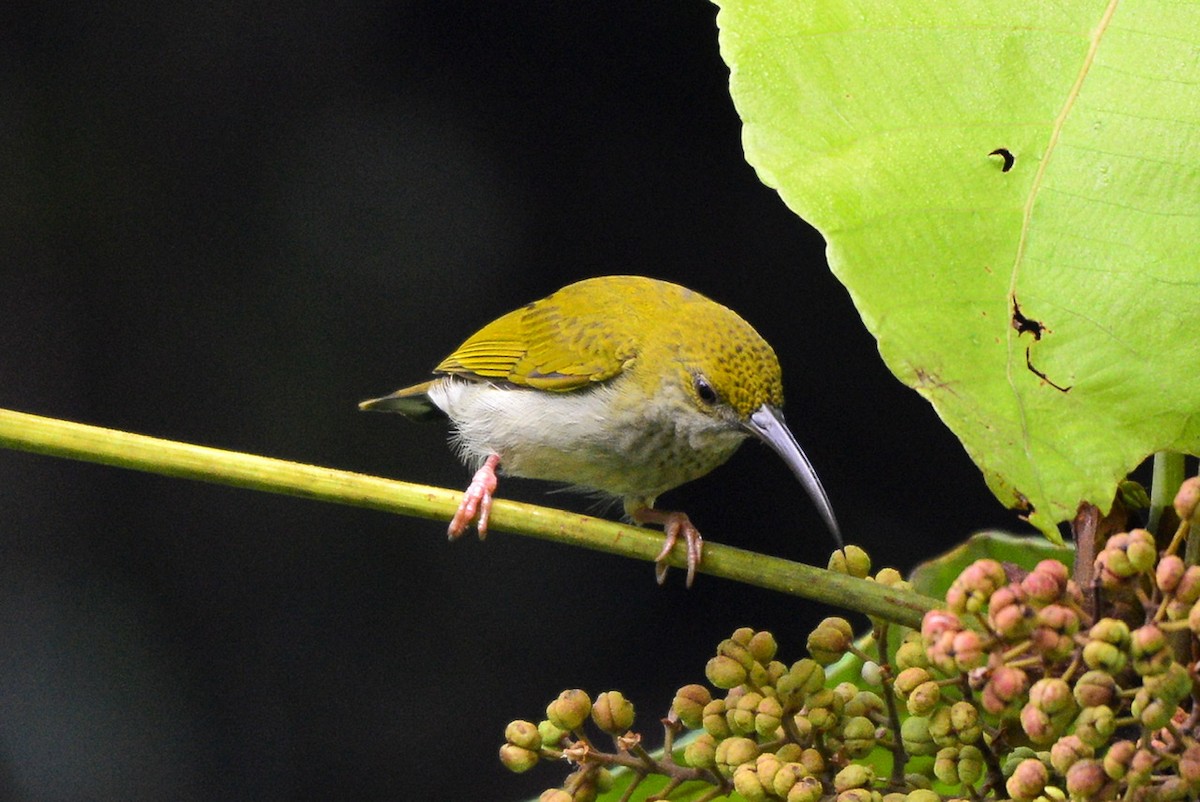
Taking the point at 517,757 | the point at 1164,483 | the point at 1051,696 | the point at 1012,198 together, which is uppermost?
the point at 1012,198

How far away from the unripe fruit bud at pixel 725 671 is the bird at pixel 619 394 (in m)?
0.59

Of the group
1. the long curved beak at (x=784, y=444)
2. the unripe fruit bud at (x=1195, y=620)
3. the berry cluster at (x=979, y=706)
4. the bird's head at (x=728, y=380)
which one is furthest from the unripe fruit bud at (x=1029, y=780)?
the bird's head at (x=728, y=380)

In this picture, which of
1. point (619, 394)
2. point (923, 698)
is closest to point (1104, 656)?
point (923, 698)

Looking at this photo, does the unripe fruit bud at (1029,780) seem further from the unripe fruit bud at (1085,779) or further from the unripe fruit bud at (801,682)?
the unripe fruit bud at (801,682)

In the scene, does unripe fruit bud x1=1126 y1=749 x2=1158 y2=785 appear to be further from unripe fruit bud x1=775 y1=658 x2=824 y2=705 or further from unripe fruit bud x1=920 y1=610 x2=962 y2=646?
unripe fruit bud x1=775 y1=658 x2=824 y2=705

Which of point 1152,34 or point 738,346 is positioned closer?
point 1152,34

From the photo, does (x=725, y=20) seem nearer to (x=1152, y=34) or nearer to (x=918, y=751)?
(x=1152, y=34)

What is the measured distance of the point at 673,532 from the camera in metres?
1.61

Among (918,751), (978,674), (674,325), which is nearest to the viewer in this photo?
(978,674)

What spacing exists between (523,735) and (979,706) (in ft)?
1.05

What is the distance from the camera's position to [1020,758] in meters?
0.80

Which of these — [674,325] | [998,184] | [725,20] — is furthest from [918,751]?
[674,325]

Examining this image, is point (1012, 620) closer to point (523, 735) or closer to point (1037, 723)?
point (1037, 723)

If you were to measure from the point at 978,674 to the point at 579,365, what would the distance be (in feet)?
4.01
